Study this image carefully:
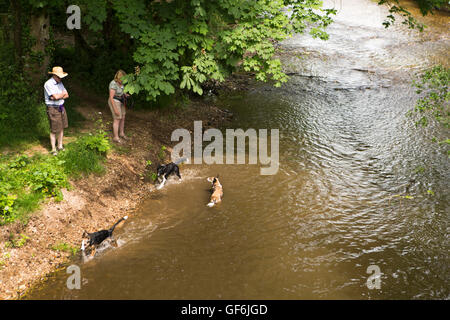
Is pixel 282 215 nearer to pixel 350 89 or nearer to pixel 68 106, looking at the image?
pixel 68 106

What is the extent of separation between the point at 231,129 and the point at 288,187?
4187 mm

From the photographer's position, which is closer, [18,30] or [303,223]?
[303,223]

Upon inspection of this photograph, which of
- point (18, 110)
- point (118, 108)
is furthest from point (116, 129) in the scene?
point (18, 110)

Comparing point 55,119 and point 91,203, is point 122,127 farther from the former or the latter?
point 91,203

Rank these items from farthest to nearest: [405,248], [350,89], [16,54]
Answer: [350,89]
[16,54]
[405,248]

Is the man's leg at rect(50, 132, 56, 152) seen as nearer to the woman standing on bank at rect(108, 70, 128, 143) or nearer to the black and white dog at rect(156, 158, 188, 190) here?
the woman standing on bank at rect(108, 70, 128, 143)

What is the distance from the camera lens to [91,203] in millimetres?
8336

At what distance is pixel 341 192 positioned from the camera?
9734 mm

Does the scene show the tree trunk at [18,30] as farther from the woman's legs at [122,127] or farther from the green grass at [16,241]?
the green grass at [16,241]

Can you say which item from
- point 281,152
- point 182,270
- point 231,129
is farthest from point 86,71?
point 182,270

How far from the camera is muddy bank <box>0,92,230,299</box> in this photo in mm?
6598

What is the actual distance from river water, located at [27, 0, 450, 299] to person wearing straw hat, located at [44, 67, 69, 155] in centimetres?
271

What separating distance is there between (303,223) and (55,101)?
6.23 metres

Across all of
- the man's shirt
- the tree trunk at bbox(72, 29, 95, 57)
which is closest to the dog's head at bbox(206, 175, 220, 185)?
the man's shirt
